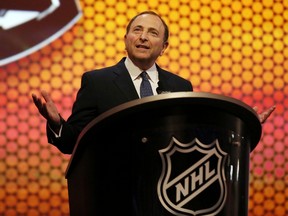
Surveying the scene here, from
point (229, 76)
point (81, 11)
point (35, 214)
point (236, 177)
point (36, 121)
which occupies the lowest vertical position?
point (35, 214)

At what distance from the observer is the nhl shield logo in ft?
2.82

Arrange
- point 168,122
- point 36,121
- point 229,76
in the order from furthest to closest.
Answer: point 229,76 → point 36,121 → point 168,122

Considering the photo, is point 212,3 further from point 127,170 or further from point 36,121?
point 127,170

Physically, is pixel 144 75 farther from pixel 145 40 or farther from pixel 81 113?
pixel 81 113

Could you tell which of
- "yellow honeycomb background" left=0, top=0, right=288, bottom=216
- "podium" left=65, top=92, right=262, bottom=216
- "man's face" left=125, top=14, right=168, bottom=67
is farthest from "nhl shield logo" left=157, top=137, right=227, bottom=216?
"yellow honeycomb background" left=0, top=0, right=288, bottom=216

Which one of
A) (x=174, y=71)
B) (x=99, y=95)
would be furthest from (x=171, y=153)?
(x=174, y=71)

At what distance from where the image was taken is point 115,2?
8.66 ft

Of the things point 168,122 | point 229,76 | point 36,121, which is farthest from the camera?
point 229,76

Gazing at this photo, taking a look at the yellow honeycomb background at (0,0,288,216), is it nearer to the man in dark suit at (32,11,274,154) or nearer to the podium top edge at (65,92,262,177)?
the man in dark suit at (32,11,274,154)

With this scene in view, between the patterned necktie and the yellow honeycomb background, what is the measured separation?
46.6 inches

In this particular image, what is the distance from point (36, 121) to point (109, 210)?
1671 millimetres

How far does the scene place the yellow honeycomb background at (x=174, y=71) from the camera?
8.22 feet

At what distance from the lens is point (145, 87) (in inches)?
53.9

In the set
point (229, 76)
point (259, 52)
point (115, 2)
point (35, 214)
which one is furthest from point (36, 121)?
point (259, 52)
